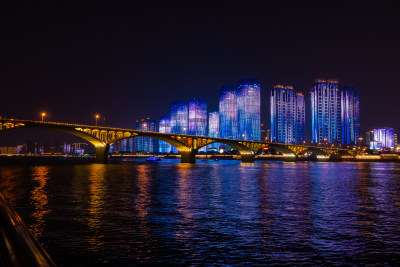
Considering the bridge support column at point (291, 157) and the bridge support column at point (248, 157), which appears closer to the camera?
the bridge support column at point (248, 157)

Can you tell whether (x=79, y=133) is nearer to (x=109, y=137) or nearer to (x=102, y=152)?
(x=109, y=137)

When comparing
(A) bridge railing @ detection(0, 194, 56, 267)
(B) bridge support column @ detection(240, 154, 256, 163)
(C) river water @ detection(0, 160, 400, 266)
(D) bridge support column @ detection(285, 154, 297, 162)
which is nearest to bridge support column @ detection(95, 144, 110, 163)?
(B) bridge support column @ detection(240, 154, 256, 163)

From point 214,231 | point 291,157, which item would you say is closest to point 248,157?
point 291,157

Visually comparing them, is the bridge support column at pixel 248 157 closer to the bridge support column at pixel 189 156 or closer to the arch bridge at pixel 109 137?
the arch bridge at pixel 109 137

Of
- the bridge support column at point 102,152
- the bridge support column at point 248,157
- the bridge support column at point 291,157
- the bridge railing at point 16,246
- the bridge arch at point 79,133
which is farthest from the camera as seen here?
the bridge support column at point 291,157

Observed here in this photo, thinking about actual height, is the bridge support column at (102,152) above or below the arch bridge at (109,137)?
below

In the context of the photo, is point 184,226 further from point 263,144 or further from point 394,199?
point 263,144

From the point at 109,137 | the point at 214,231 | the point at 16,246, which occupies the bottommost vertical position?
the point at 214,231

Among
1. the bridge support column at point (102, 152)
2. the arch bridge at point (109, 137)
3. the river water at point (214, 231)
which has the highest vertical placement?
the arch bridge at point (109, 137)

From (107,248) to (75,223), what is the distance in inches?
195

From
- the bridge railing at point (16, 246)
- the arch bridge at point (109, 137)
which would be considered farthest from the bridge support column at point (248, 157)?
the bridge railing at point (16, 246)

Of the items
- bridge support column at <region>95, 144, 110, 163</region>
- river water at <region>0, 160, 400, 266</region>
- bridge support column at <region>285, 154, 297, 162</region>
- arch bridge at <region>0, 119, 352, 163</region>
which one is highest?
arch bridge at <region>0, 119, 352, 163</region>

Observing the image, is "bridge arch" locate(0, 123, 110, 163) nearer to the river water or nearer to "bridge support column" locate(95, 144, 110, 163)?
"bridge support column" locate(95, 144, 110, 163)

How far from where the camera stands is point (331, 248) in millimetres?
12078
